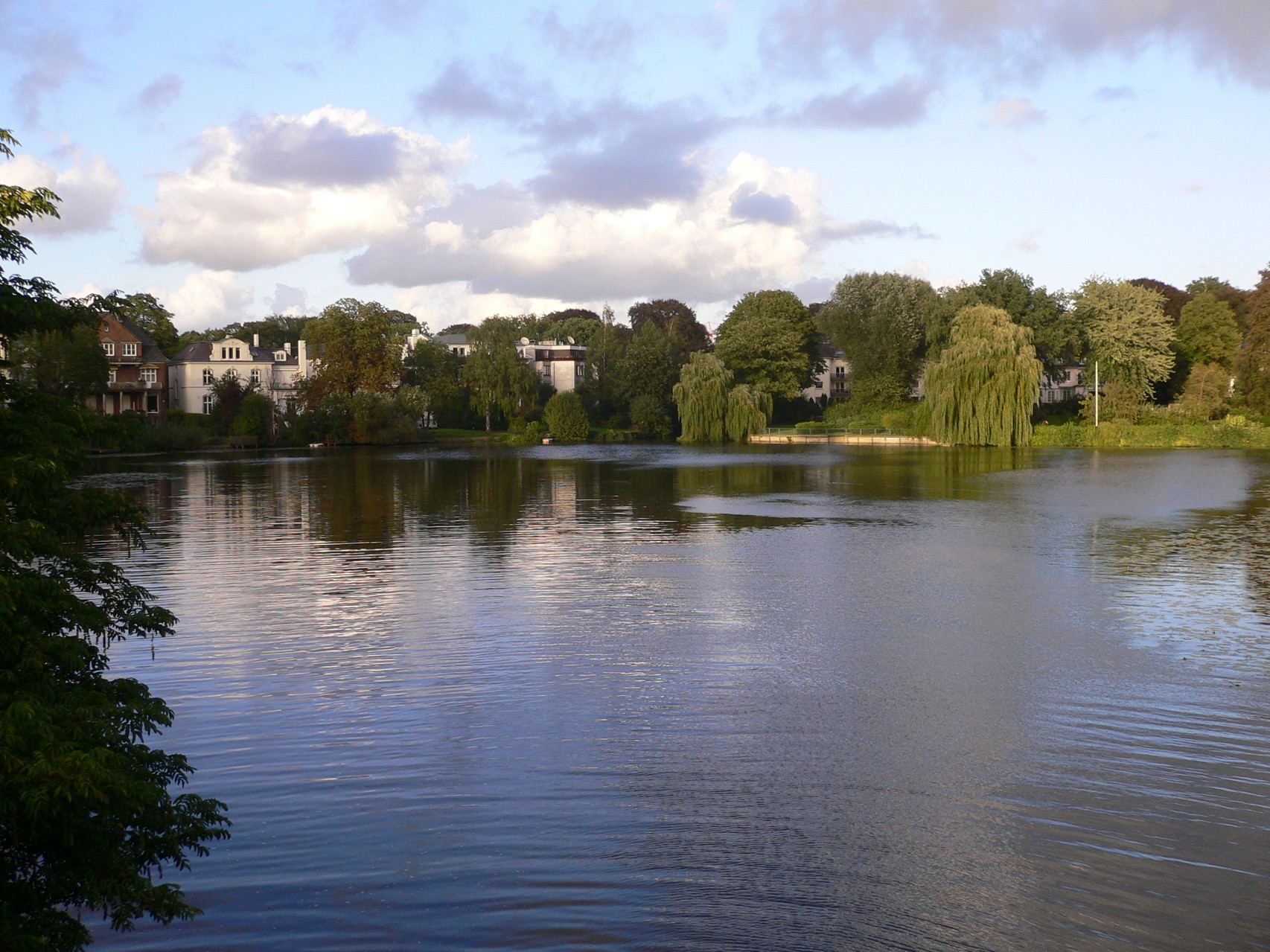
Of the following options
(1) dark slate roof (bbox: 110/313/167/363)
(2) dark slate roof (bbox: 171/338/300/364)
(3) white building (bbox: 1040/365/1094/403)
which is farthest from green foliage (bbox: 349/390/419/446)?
(3) white building (bbox: 1040/365/1094/403)

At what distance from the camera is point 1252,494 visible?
112ft

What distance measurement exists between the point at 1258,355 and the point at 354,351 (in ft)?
228

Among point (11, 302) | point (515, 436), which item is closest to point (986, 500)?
point (11, 302)

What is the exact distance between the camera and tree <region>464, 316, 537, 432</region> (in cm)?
9919

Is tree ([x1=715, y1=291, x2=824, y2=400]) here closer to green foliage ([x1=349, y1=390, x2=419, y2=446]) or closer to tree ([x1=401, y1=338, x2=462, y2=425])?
Result: tree ([x1=401, y1=338, x2=462, y2=425])

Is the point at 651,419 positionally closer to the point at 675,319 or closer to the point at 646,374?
the point at 646,374

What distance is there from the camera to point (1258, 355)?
72.6m

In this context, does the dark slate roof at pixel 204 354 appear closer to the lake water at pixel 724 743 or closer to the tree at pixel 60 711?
the lake water at pixel 724 743

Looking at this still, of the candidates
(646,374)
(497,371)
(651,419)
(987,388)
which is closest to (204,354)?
(497,371)

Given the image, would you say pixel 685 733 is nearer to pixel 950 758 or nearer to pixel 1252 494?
pixel 950 758

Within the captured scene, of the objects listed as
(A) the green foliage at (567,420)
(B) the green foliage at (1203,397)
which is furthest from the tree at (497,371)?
(B) the green foliage at (1203,397)

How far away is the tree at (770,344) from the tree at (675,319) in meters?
23.9

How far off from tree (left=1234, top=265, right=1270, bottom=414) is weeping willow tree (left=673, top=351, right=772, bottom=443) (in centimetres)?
3343

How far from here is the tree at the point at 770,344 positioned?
96.0m
